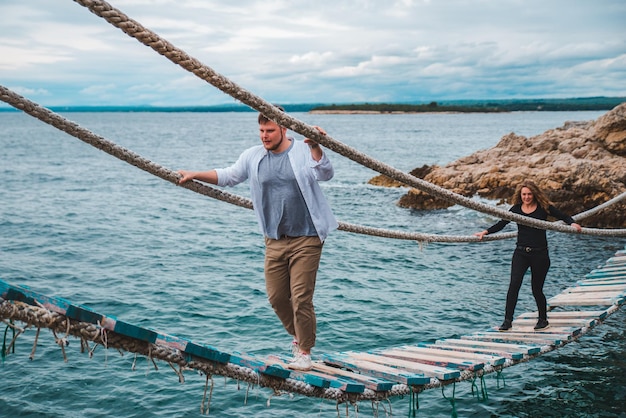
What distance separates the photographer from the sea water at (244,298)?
361 inches

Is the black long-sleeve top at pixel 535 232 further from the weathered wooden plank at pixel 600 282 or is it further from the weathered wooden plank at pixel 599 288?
the weathered wooden plank at pixel 600 282

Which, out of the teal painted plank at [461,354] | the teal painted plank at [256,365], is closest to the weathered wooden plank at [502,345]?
the teal painted plank at [461,354]

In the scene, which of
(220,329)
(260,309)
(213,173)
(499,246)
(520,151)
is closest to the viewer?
(213,173)

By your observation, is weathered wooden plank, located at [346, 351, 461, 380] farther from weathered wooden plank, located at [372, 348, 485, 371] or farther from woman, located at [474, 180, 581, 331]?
woman, located at [474, 180, 581, 331]

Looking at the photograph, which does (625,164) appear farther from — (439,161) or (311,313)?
(439,161)

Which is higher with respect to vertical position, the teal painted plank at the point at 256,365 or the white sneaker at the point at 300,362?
the teal painted plank at the point at 256,365

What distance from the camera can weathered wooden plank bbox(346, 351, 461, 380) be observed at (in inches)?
238

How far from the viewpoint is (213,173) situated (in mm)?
4836

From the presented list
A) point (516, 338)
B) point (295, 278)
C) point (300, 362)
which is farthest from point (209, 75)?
point (516, 338)

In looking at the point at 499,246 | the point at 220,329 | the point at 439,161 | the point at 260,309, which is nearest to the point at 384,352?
the point at 220,329

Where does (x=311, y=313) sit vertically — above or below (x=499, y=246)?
above

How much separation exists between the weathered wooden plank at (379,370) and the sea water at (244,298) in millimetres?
262

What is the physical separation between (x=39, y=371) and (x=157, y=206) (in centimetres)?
1923

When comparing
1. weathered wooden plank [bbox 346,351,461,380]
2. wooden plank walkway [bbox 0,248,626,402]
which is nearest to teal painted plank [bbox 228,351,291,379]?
wooden plank walkway [bbox 0,248,626,402]
